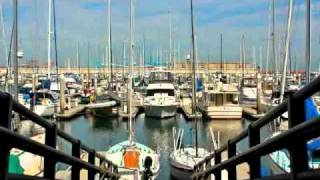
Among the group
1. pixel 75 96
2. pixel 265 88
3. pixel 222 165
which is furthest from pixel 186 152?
pixel 75 96

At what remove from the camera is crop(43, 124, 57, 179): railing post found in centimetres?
369

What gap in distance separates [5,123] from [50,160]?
1.08m

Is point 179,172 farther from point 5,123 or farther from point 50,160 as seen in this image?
point 5,123

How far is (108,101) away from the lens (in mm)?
54062

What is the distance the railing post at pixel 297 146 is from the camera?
262 cm

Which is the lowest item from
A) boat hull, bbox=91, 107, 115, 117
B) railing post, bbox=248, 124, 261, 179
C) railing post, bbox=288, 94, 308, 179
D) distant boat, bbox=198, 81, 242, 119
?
boat hull, bbox=91, 107, 115, 117

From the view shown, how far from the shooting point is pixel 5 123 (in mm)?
2643

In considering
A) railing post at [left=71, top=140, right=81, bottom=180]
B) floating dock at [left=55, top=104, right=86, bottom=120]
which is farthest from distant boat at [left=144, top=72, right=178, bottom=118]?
railing post at [left=71, top=140, right=81, bottom=180]

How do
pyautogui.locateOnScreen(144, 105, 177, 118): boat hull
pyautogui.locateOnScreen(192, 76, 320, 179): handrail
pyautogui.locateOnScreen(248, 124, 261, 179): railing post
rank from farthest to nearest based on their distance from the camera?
pyautogui.locateOnScreen(144, 105, 177, 118): boat hull < pyautogui.locateOnScreen(248, 124, 261, 179): railing post < pyautogui.locateOnScreen(192, 76, 320, 179): handrail

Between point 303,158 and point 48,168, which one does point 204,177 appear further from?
point 303,158

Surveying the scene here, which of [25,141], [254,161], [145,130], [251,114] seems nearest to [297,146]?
[254,161]

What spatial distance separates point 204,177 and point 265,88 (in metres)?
53.4

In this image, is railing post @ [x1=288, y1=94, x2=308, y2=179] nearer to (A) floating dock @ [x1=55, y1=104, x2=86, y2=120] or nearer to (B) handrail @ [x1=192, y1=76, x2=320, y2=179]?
(B) handrail @ [x1=192, y1=76, x2=320, y2=179]

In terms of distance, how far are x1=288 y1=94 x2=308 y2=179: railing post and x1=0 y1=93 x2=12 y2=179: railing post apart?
1.38 m
